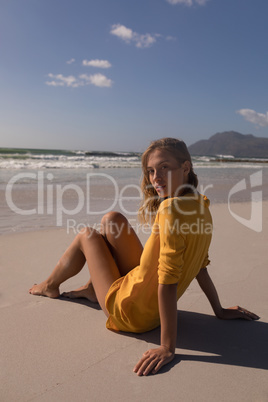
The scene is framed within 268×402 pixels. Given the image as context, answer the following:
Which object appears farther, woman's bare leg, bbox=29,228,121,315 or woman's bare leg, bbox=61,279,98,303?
woman's bare leg, bbox=61,279,98,303

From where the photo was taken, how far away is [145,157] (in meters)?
2.01

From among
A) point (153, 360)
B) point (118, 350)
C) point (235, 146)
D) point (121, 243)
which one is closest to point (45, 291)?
point (121, 243)

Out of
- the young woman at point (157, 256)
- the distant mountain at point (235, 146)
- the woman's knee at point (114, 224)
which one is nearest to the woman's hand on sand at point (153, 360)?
the young woman at point (157, 256)

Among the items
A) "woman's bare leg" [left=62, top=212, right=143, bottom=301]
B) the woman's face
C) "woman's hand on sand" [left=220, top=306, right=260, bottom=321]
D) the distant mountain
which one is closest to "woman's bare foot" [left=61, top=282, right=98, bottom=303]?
"woman's bare leg" [left=62, top=212, right=143, bottom=301]

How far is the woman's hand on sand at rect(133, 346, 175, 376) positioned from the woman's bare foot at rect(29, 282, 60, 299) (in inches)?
43.8

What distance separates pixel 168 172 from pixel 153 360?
99cm

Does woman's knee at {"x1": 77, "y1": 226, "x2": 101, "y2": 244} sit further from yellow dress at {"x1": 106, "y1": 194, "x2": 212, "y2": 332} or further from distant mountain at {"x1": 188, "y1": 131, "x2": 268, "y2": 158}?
distant mountain at {"x1": 188, "y1": 131, "x2": 268, "y2": 158}

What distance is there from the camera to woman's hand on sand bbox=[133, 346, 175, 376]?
1.66 m

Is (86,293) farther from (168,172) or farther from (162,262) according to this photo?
(168,172)

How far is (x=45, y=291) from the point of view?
2.65m

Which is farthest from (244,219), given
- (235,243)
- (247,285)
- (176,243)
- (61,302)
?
(176,243)

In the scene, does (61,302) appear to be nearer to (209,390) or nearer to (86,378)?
(86,378)

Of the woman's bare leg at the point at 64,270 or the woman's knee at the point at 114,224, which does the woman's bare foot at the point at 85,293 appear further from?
the woman's knee at the point at 114,224

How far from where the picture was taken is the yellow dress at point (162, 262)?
1.68 meters
